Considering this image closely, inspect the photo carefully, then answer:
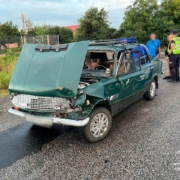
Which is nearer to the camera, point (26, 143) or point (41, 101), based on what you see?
point (41, 101)

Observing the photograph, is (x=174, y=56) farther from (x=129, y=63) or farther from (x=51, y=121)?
(x=51, y=121)

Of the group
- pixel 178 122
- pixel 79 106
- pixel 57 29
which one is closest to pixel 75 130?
pixel 79 106

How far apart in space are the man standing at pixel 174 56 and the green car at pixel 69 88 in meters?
4.29

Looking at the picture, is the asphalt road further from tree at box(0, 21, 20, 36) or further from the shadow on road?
tree at box(0, 21, 20, 36)

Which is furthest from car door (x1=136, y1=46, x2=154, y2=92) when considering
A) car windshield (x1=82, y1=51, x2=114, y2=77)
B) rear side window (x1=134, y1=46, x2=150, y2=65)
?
car windshield (x1=82, y1=51, x2=114, y2=77)

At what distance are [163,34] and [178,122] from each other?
55.5 ft

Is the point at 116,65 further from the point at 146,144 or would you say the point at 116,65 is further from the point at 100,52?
the point at 146,144

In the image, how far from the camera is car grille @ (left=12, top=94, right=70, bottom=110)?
3.58 metres

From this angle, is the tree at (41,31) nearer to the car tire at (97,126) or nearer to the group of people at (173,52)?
the group of people at (173,52)

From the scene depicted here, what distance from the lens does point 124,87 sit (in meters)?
4.48

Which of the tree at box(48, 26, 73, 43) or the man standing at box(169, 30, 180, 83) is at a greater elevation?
the tree at box(48, 26, 73, 43)

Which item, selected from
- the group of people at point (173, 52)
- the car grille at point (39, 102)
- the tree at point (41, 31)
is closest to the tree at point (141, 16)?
the group of people at point (173, 52)

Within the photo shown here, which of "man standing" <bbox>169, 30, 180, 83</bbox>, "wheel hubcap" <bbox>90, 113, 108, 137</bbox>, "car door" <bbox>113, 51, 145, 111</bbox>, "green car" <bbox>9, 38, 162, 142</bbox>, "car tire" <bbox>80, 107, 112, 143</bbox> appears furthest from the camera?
"man standing" <bbox>169, 30, 180, 83</bbox>

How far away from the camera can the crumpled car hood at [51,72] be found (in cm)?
345
